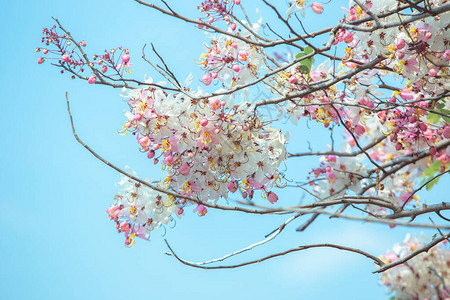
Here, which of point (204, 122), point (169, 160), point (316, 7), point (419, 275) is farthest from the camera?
point (419, 275)

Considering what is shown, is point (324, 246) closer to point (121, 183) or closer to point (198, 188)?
point (198, 188)

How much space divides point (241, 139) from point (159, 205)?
0.68 m

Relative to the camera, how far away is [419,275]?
14.8ft

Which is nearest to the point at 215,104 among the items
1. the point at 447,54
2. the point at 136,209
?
the point at 136,209

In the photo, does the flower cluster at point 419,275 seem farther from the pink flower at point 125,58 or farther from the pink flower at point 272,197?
the pink flower at point 125,58

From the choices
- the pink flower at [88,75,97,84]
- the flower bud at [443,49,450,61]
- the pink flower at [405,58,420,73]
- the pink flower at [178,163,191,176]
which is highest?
the pink flower at [88,75,97,84]

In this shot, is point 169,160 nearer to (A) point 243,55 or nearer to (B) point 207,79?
(B) point 207,79

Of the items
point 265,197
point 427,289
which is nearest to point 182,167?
point 265,197

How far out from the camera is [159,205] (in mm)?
2707

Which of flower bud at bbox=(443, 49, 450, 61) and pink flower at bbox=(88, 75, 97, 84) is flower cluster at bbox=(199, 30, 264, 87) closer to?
pink flower at bbox=(88, 75, 97, 84)

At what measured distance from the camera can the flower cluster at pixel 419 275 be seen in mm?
4469

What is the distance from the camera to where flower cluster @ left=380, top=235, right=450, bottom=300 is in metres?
4.47

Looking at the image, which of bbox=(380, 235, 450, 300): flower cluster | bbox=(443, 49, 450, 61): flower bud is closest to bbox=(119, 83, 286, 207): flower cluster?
bbox=(443, 49, 450, 61): flower bud

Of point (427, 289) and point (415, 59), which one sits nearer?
point (415, 59)
